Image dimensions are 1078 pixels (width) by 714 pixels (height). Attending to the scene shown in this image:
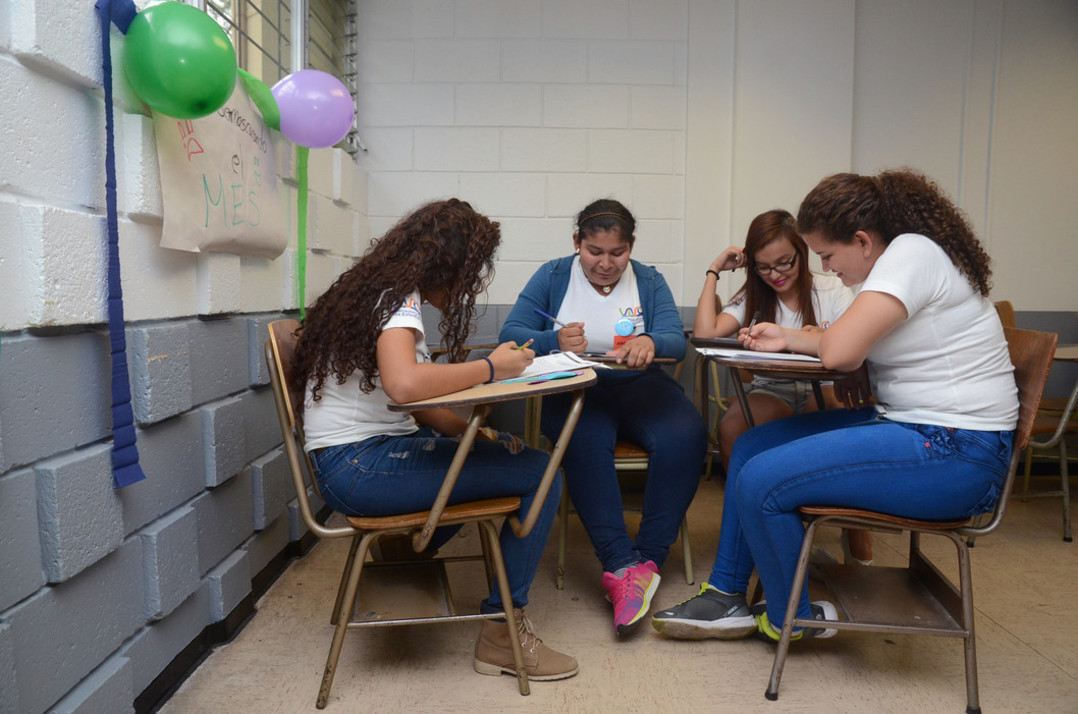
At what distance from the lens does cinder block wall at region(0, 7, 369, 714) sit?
1.14 meters

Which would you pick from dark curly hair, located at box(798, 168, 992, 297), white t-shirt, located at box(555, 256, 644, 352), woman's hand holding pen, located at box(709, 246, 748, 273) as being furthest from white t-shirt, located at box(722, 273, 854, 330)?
dark curly hair, located at box(798, 168, 992, 297)

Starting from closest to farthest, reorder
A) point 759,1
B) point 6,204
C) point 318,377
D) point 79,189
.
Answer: point 6,204, point 79,189, point 318,377, point 759,1

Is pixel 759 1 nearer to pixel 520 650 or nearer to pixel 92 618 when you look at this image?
pixel 520 650

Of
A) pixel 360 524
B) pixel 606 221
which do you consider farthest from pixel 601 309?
pixel 360 524

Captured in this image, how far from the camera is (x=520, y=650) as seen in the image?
1697 mm

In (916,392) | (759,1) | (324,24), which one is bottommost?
(916,392)

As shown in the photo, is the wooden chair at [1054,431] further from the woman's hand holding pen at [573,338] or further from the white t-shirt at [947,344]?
the woman's hand holding pen at [573,338]

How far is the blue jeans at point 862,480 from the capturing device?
5.19 feet

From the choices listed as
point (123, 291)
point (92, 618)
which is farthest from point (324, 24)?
point (92, 618)

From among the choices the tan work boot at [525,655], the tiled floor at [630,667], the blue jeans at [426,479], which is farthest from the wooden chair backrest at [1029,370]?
the tan work boot at [525,655]

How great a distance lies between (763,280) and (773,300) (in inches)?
3.1

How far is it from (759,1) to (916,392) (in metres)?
2.40

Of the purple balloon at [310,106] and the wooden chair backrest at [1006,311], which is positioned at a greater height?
the purple balloon at [310,106]

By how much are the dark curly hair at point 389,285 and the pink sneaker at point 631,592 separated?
2.81 feet
